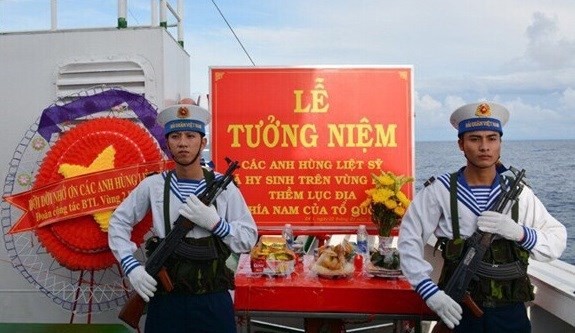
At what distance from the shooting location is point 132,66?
4.83 meters

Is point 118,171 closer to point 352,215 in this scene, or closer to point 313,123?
point 313,123

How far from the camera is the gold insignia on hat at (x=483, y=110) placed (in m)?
3.17

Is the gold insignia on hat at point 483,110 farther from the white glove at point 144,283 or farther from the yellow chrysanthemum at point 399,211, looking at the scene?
the white glove at point 144,283

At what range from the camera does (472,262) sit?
3029 millimetres

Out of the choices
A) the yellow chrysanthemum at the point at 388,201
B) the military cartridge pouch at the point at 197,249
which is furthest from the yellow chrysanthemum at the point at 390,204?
the military cartridge pouch at the point at 197,249

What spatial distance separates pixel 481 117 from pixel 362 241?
1728 mm

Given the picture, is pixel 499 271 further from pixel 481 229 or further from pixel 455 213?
pixel 455 213

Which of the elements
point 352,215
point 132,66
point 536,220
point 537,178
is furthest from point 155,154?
point 537,178

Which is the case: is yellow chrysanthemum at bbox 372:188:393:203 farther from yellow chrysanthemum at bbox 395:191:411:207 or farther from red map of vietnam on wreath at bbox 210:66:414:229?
red map of vietnam on wreath at bbox 210:66:414:229

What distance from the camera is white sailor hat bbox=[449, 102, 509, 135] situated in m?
3.14

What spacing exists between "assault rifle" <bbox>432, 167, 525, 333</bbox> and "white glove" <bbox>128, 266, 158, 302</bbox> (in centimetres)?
163

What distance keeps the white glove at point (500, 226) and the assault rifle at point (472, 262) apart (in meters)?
0.05

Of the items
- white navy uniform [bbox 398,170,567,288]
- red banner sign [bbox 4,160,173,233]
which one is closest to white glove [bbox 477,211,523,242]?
white navy uniform [bbox 398,170,567,288]

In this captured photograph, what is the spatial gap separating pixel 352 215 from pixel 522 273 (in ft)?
5.88
